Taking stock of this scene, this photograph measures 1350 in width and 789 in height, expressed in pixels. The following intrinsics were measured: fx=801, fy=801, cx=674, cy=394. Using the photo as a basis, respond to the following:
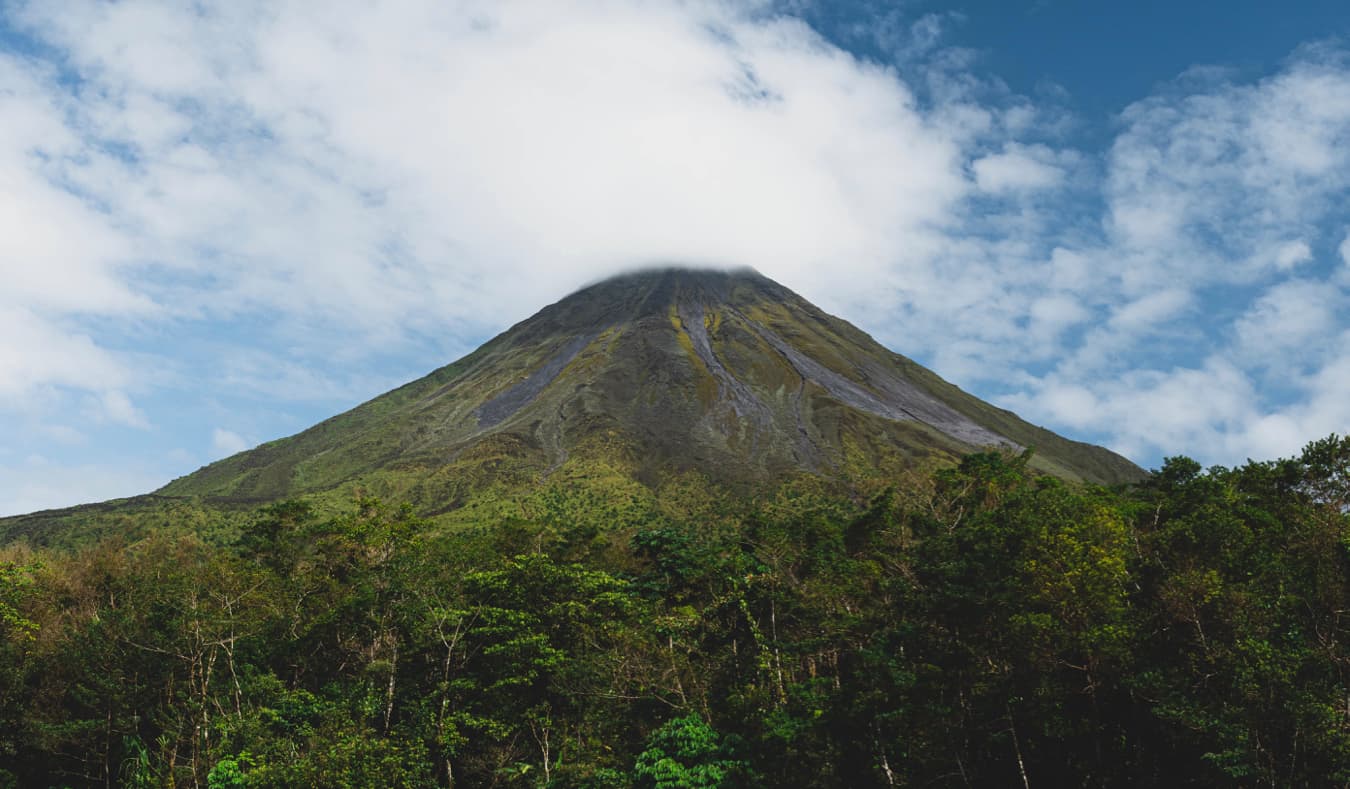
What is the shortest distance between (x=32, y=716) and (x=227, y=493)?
91266 millimetres

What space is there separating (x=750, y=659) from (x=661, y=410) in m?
83.8

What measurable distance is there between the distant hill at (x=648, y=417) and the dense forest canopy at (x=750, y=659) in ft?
179

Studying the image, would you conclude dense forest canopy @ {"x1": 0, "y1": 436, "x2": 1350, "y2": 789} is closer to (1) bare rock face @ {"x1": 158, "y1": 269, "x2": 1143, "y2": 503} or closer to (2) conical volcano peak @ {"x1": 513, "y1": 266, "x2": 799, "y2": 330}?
(1) bare rock face @ {"x1": 158, "y1": 269, "x2": 1143, "y2": 503}

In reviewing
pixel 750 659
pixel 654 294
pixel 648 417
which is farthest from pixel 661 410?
pixel 750 659

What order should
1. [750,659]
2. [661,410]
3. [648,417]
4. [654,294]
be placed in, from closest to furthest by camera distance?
1. [750,659]
2. [648,417]
3. [661,410]
4. [654,294]

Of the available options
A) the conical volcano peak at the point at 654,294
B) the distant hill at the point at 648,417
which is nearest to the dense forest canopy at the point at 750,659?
the distant hill at the point at 648,417

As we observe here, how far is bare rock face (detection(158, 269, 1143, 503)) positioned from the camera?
100 meters

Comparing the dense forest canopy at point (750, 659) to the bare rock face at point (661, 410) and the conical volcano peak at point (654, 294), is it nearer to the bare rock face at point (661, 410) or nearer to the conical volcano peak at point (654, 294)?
the bare rock face at point (661, 410)

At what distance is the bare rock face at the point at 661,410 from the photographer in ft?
330

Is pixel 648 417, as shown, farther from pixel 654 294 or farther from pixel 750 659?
pixel 750 659

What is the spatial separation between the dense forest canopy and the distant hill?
54.7 m

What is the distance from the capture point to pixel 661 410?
11319 centimetres

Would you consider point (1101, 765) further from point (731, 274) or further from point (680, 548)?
point (731, 274)

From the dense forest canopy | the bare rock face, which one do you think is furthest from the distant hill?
the dense forest canopy
